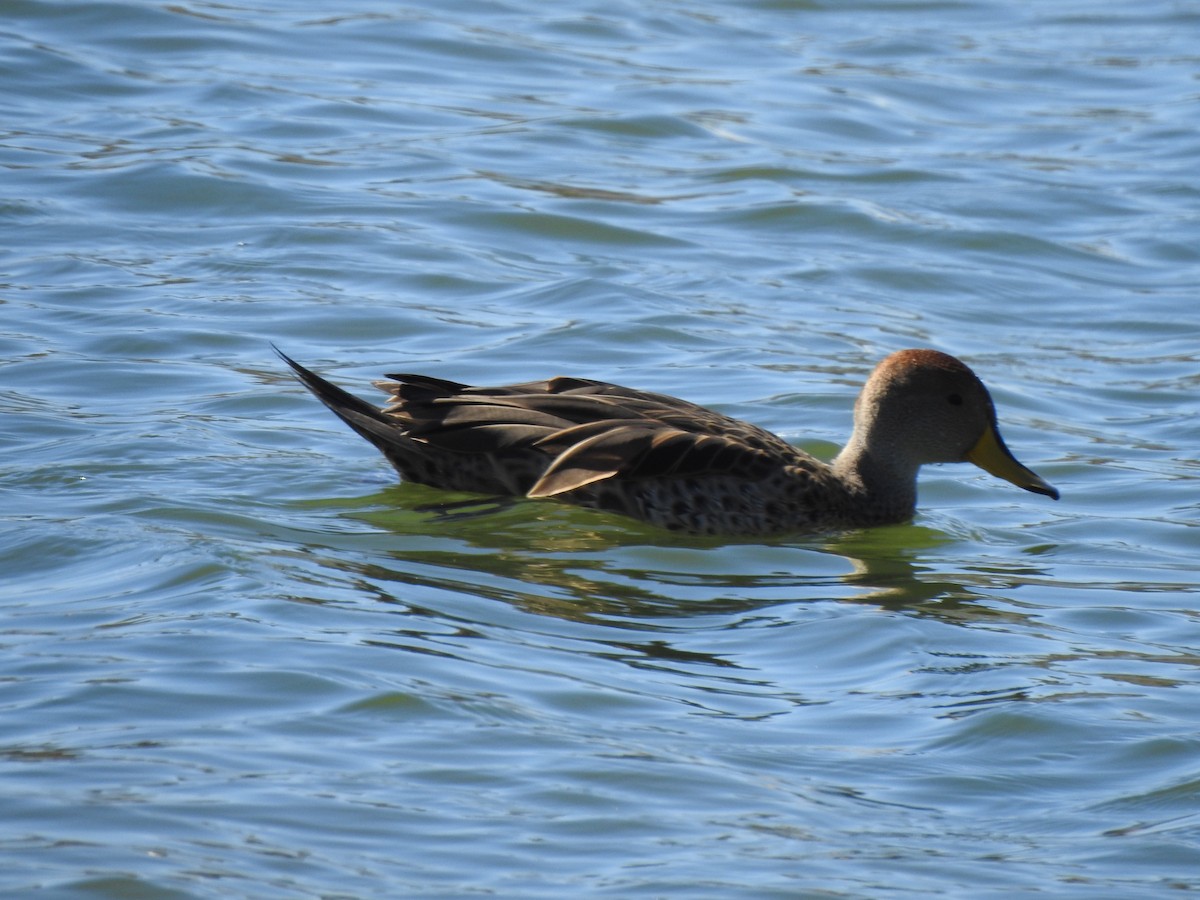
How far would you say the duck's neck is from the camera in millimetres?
9000

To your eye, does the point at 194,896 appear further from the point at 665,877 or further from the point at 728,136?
the point at 728,136

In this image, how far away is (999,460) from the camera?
29.9ft

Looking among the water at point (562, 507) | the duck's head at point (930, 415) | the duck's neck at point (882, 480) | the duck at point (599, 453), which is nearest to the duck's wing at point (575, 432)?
the duck at point (599, 453)

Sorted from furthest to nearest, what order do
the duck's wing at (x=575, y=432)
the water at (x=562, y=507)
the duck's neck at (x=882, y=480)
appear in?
the duck's neck at (x=882, y=480)
the duck's wing at (x=575, y=432)
the water at (x=562, y=507)

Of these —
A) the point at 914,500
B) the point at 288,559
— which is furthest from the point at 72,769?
the point at 914,500

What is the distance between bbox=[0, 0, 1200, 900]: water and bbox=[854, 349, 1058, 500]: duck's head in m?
0.32

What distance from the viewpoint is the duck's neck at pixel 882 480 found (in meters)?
9.00

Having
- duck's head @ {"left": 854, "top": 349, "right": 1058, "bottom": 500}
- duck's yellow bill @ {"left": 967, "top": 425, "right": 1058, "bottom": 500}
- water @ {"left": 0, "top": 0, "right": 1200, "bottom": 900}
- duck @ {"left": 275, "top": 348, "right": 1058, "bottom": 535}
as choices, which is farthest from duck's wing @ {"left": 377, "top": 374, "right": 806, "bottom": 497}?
duck's yellow bill @ {"left": 967, "top": 425, "right": 1058, "bottom": 500}

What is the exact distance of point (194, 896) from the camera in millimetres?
4836

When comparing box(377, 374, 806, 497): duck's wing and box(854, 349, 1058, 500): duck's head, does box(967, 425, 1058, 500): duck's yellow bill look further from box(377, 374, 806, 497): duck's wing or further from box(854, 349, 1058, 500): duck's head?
box(377, 374, 806, 497): duck's wing

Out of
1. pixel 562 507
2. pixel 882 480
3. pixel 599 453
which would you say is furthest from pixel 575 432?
pixel 882 480

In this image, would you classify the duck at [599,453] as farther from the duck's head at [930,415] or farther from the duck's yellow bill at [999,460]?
the duck's head at [930,415]

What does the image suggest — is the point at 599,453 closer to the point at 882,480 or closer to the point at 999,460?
the point at 882,480

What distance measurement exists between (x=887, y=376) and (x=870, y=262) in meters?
4.15
